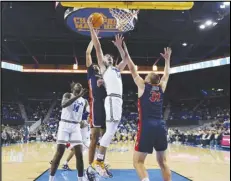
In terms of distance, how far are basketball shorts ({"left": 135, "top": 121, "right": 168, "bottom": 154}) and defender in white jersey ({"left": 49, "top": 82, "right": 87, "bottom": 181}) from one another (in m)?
1.27

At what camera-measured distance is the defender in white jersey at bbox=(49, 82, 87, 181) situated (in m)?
4.97

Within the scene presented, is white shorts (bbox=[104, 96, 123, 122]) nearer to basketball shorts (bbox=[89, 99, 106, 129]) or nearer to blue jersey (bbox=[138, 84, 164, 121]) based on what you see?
basketball shorts (bbox=[89, 99, 106, 129])

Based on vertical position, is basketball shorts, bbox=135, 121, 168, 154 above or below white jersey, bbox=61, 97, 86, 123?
below

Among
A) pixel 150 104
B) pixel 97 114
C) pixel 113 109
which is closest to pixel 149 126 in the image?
pixel 150 104

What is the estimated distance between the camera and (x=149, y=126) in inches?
162

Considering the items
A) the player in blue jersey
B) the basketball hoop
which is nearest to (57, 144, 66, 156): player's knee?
the player in blue jersey

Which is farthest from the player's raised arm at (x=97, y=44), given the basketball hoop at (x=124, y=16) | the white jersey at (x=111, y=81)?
the basketball hoop at (x=124, y=16)

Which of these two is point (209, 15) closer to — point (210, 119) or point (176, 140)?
point (176, 140)

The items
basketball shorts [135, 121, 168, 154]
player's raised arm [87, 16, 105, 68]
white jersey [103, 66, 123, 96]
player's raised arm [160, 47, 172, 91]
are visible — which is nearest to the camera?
basketball shorts [135, 121, 168, 154]

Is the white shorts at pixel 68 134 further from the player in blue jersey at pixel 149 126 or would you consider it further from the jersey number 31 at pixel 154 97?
the jersey number 31 at pixel 154 97

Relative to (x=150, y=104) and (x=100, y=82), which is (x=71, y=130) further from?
(x=150, y=104)

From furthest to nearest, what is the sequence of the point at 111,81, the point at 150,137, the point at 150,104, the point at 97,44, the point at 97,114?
1. the point at 97,114
2. the point at 111,81
3. the point at 97,44
4. the point at 150,104
5. the point at 150,137

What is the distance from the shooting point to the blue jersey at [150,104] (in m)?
4.21

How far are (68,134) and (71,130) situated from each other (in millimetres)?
82
